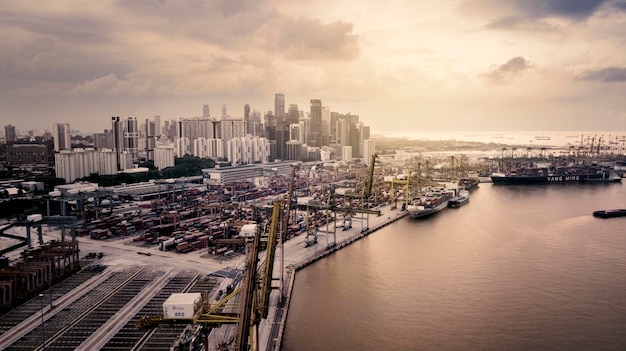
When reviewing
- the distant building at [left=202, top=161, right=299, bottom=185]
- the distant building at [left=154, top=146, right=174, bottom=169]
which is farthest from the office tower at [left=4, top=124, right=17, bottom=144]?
the distant building at [left=202, top=161, right=299, bottom=185]

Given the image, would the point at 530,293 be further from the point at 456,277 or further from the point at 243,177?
the point at 243,177

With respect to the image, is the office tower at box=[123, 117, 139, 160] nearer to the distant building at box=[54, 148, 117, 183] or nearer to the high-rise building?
the distant building at box=[54, 148, 117, 183]

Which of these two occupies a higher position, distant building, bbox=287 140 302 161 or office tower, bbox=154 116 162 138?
office tower, bbox=154 116 162 138

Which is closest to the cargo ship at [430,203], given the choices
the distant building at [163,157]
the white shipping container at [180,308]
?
the white shipping container at [180,308]

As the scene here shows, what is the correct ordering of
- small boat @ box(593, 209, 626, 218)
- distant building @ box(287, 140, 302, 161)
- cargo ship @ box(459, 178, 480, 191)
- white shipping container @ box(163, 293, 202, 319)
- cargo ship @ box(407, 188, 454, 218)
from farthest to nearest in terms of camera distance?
distant building @ box(287, 140, 302, 161)
cargo ship @ box(459, 178, 480, 191)
cargo ship @ box(407, 188, 454, 218)
small boat @ box(593, 209, 626, 218)
white shipping container @ box(163, 293, 202, 319)

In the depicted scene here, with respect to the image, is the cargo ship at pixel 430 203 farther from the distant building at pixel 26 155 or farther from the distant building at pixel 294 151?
the distant building at pixel 26 155

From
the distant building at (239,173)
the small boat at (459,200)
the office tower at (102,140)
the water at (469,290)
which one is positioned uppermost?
the office tower at (102,140)

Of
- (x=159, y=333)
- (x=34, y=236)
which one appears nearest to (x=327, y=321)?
(x=159, y=333)
